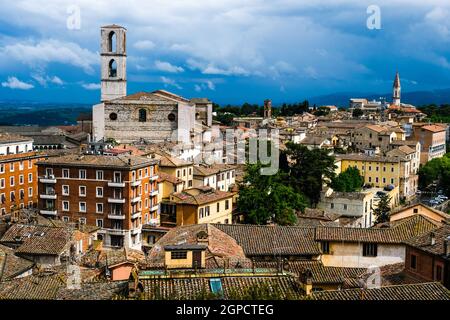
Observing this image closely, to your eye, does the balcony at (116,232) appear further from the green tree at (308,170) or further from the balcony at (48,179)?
the green tree at (308,170)

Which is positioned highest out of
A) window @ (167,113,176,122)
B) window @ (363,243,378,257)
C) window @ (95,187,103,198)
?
window @ (167,113,176,122)

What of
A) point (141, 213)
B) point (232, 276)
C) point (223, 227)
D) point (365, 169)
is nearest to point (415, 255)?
point (223, 227)

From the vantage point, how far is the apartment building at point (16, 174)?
108 ft

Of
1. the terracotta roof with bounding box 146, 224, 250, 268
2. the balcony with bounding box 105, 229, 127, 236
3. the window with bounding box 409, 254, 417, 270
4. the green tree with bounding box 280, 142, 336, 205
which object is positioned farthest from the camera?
the green tree with bounding box 280, 142, 336, 205

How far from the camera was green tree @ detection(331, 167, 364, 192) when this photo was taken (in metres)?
41.1

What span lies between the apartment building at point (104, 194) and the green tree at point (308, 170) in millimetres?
11427

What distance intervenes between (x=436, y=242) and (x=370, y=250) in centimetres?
286

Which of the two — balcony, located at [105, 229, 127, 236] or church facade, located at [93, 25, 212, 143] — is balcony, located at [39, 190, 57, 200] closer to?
balcony, located at [105, 229, 127, 236]

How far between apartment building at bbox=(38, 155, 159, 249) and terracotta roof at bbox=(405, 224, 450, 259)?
43.1 ft

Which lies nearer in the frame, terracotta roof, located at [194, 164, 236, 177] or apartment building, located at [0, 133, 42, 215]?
A: terracotta roof, located at [194, 164, 236, 177]

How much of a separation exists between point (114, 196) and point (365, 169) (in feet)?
83.8

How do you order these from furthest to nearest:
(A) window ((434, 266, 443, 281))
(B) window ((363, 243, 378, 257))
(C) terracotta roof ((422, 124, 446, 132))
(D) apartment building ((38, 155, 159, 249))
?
(C) terracotta roof ((422, 124, 446, 132)) < (D) apartment building ((38, 155, 159, 249)) < (B) window ((363, 243, 378, 257)) < (A) window ((434, 266, 443, 281))

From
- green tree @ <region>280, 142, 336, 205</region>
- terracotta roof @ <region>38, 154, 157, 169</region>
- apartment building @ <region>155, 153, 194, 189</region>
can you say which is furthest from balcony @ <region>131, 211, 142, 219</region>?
green tree @ <region>280, 142, 336, 205</region>

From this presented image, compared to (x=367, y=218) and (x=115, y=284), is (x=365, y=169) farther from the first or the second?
(x=115, y=284)
